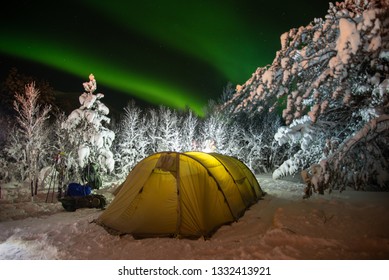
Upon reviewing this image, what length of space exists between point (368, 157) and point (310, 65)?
3183 mm

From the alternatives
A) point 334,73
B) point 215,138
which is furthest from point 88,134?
point 334,73

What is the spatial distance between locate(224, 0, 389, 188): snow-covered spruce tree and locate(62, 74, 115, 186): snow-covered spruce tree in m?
10.9

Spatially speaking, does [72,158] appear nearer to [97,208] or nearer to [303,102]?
[97,208]

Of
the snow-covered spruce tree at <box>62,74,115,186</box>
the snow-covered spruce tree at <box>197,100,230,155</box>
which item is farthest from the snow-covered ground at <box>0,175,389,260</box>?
the snow-covered spruce tree at <box>197,100,230,155</box>

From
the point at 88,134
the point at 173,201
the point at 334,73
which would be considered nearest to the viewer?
the point at 334,73

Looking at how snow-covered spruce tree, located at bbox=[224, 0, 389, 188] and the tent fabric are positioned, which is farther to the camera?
the tent fabric

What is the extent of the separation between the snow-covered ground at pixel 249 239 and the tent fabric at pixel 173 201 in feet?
0.97

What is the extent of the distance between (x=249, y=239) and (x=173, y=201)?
1.88m

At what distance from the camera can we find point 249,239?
5516 millimetres

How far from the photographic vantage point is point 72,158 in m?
15.2

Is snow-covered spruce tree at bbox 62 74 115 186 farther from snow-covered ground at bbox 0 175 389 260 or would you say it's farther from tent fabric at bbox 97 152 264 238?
tent fabric at bbox 97 152 264 238

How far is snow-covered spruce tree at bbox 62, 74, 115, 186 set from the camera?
51.0 ft

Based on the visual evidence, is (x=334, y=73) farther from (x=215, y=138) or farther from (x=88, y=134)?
(x=215, y=138)

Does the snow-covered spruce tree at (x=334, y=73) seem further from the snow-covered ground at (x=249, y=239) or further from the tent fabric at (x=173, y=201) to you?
the tent fabric at (x=173, y=201)
